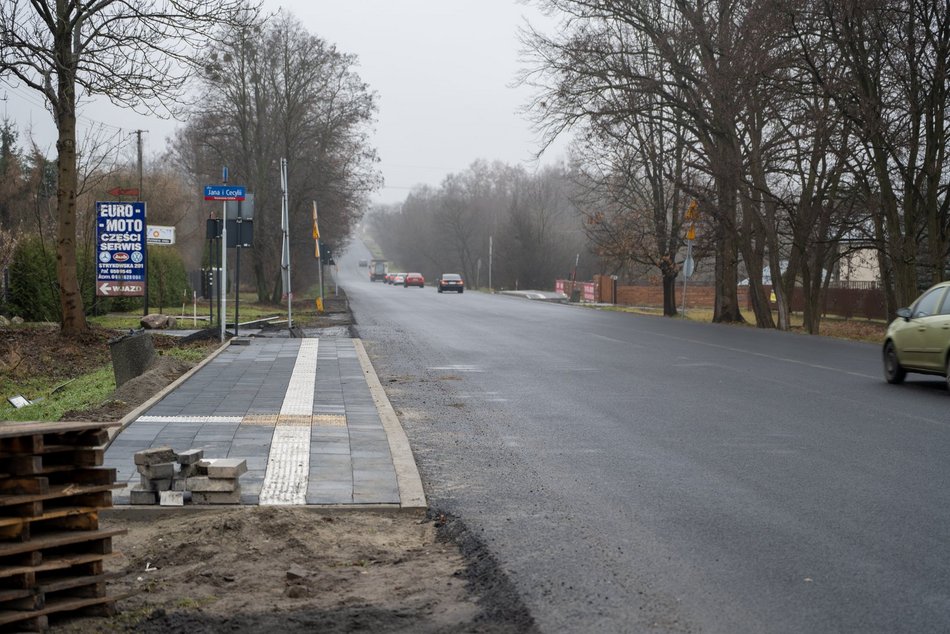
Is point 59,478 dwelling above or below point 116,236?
below

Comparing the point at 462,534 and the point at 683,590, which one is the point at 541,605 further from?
the point at 462,534

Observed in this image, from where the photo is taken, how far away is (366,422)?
36.1ft

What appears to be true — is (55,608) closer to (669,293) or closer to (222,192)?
(222,192)

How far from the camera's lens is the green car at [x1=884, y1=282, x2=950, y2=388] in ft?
47.2

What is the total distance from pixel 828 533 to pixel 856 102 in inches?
892

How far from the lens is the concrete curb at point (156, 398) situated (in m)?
9.66

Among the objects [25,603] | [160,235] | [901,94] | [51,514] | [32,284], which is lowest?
[25,603]

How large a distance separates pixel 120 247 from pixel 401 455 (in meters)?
18.9

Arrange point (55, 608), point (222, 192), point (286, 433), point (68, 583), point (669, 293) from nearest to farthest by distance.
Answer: point (55, 608) < point (68, 583) < point (286, 433) < point (222, 192) < point (669, 293)

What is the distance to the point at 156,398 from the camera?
40.1ft

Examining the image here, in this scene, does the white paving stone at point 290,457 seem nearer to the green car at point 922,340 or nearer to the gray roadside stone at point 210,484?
the gray roadside stone at point 210,484

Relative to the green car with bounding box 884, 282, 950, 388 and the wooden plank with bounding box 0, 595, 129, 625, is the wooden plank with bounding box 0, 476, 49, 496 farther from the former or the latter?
the green car with bounding box 884, 282, 950, 388

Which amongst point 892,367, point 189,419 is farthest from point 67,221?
point 892,367

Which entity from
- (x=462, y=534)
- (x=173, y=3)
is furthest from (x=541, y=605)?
(x=173, y=3)
